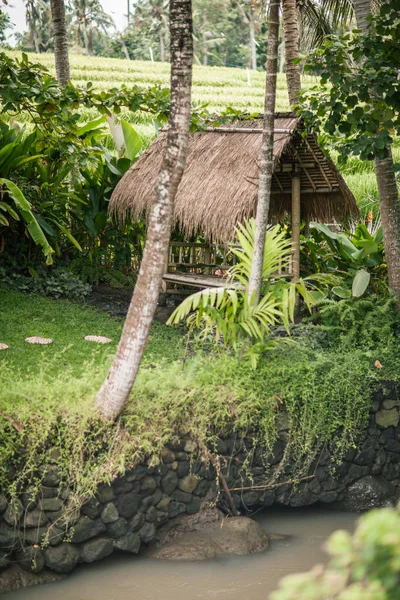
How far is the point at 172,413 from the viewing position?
213 inches

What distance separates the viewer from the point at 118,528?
17.2 ft

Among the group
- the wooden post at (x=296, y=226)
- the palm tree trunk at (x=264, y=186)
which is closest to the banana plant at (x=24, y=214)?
the wooden post at (x=296, y=226)

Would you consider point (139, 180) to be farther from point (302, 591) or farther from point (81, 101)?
point (302, 591)

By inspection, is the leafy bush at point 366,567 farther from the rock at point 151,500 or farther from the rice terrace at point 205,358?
the rock at point 151,500

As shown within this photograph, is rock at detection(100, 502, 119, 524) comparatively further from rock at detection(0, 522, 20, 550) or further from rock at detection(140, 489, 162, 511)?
rock at detection(0, 522, 20, 550)

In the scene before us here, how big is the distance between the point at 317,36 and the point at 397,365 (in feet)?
23.3

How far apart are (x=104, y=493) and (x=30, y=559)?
659mm

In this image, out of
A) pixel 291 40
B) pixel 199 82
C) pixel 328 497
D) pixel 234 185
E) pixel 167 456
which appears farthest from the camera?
pixel 199 82

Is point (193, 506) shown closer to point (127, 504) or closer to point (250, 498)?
point (250, 498)

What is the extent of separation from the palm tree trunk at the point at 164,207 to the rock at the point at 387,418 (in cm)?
255

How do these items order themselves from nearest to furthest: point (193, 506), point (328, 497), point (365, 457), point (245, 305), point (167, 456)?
point (167, 456), point (193, 506), point (245, 305), point (328, 497), point (365, 457)


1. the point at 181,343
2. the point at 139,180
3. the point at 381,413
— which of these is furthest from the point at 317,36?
the point at 381,413

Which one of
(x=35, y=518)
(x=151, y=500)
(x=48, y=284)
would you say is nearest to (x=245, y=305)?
(x=151, y=500)

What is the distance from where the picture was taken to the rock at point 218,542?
537 centimetres
